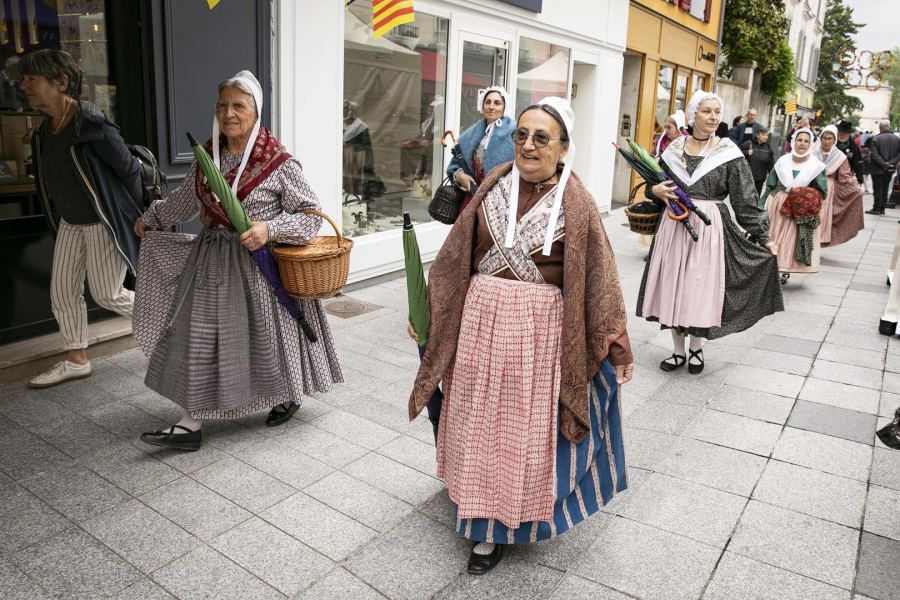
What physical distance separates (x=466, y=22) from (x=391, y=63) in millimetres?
1185

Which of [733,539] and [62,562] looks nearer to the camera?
[62,562]

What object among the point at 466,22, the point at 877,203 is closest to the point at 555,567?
the point at 466,22

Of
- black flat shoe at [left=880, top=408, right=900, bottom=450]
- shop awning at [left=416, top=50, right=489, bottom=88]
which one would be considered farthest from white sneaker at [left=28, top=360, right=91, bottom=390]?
shop awning at [left=416, top=50, right=489, bottom=88]

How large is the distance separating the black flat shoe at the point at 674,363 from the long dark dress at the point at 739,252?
10.0 inches

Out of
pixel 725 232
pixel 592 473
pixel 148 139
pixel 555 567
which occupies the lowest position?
pixel 555 567

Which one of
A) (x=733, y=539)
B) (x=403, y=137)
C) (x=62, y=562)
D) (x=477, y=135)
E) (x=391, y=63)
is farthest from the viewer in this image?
(x=403, y=137)

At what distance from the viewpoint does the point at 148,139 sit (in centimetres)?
524

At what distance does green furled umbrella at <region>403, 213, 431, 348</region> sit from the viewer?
2830 mm

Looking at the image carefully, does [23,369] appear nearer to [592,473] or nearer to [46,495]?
[46,495]

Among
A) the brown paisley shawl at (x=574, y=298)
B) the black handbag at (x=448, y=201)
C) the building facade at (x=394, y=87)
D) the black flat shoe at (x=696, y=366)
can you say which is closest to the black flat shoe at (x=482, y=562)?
the brown paisley shawl at (x=574, y=298)

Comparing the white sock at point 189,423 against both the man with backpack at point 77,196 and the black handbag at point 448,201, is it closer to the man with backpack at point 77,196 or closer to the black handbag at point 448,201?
the man with backpack at point 77,196

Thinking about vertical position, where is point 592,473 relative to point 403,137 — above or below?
below

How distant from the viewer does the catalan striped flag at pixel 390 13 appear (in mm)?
5668

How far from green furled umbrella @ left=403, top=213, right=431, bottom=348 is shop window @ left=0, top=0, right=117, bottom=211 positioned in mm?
3253
